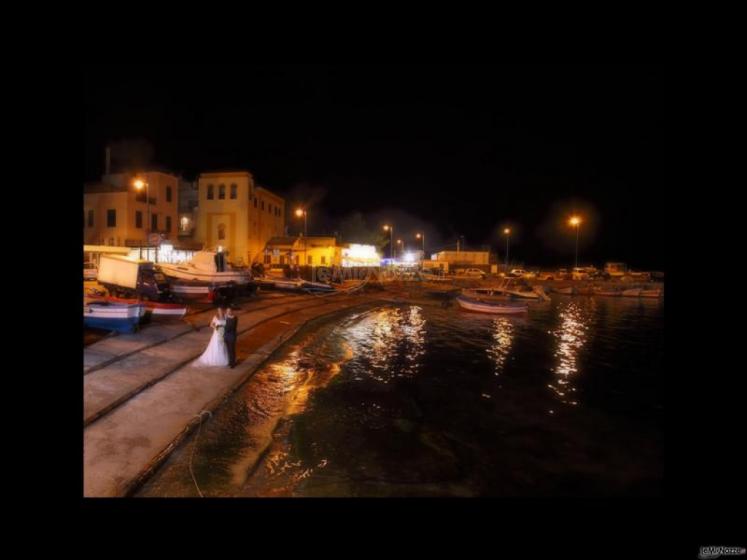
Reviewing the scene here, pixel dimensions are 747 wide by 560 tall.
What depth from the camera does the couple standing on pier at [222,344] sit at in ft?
31.9

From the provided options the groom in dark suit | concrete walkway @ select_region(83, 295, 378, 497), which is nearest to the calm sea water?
concrete walkway @ select_region(83, 295, 378, 497)

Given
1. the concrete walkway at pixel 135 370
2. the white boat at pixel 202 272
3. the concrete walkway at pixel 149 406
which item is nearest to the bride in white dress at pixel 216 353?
the concrete walkway at pixel 149 406

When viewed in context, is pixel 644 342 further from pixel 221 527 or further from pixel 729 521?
pixel 221 527

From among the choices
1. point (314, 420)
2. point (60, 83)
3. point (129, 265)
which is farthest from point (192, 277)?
point (60, 83)

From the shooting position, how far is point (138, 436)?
19.7 ft

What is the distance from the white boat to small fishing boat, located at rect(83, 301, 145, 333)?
1206 centimetres

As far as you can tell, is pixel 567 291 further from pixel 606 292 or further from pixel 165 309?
pixel 165 309

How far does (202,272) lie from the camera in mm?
24688

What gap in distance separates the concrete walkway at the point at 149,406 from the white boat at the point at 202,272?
40.0ft

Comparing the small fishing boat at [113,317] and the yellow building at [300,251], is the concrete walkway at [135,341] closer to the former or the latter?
the small fishing boat at [113,317]

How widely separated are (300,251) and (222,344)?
A: 34315 mm

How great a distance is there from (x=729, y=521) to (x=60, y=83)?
574 cm

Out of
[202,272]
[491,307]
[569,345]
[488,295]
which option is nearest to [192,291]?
[202,272]

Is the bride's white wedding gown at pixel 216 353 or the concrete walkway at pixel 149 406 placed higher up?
the bride's white wedding gown at pixel 216 353
